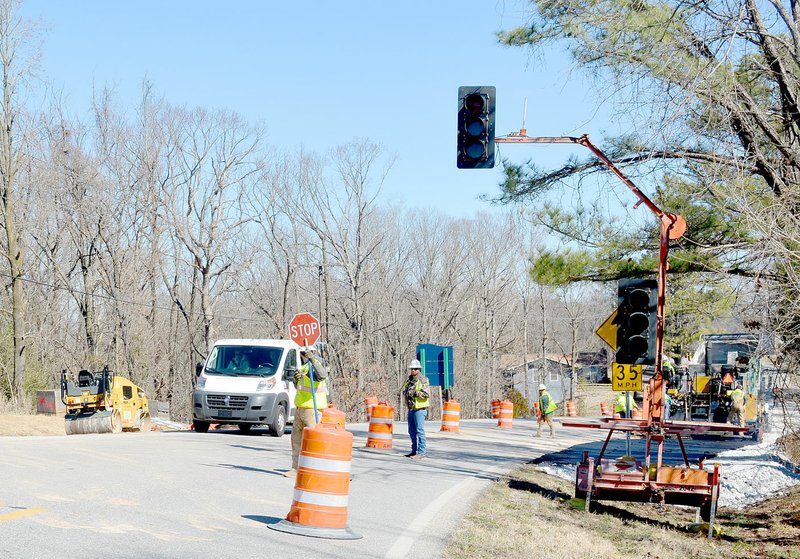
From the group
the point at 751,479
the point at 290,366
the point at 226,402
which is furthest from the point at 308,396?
the point at 751,479

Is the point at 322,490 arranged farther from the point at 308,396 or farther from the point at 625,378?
the point at 625,378

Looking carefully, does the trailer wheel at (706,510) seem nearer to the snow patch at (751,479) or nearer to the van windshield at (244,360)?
the snow patch at (751,479)

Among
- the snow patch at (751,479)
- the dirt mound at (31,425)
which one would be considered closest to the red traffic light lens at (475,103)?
the snow patch at (751,479)

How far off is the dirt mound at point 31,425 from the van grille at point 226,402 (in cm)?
549

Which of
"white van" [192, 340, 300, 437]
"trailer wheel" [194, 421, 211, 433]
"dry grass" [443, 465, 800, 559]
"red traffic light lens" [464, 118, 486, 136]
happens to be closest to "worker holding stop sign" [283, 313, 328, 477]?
"dry grass" [443, 465, 800, 559]

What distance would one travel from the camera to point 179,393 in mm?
55875

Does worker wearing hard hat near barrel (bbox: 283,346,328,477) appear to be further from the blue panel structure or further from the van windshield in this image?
the blue panel structure

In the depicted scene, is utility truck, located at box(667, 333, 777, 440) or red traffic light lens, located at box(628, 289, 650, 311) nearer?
red traffic light lens, located at box(628, 289, 650, 311)

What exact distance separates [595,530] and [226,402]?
12.2m

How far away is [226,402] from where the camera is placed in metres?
22.3

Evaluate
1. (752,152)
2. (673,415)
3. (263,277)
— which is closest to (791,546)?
(752,152)

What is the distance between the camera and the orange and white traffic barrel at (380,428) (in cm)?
2006

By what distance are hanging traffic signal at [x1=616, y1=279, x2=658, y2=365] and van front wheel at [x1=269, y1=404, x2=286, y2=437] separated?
1120 centimetres

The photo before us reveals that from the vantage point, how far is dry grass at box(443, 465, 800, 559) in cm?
973
